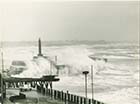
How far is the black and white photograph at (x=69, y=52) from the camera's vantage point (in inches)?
81.8

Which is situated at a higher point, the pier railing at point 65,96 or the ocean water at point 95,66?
the ocean water at point 95,66

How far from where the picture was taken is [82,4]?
2.14 m

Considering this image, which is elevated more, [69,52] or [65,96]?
[69,52]

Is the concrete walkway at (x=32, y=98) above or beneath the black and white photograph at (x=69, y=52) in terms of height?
beneath

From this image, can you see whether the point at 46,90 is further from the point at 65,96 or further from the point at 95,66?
the point at 95,66

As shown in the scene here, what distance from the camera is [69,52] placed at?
215 cm

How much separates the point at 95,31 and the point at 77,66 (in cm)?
23

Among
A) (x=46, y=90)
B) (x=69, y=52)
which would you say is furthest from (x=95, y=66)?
(x=46, y=90)

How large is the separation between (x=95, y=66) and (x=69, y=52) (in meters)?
0.17

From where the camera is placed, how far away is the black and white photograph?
2.08 m

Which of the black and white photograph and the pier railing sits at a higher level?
the black and white photograph

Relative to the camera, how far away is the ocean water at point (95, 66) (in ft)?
6.86

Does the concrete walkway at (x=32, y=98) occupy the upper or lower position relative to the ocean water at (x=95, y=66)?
lower

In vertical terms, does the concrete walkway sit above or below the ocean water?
Answer: below
